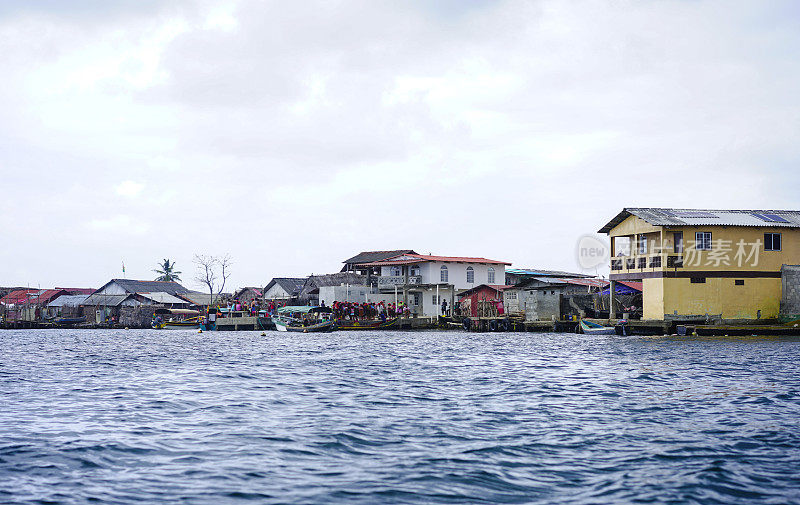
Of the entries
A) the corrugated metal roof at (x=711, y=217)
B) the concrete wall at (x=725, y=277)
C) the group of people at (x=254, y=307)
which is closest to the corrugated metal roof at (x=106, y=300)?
the group of people at (x=254, y=307)

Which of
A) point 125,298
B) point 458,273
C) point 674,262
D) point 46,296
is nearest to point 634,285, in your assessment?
point 674,262

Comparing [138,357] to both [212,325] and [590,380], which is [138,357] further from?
[212,325]

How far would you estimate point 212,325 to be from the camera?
220ft

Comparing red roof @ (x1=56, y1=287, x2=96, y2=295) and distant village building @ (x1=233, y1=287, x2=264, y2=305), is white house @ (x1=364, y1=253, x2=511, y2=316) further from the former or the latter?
red roof @ (x1=56, y1=287, x2=96, y2=295)

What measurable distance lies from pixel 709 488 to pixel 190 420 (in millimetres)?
9091

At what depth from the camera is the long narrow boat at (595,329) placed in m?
44.0

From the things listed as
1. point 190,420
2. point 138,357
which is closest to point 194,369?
point 138,357

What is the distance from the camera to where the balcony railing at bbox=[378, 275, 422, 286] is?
64.9 meters

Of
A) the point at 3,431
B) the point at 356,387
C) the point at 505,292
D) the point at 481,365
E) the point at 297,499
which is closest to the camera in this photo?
the point at 297,499

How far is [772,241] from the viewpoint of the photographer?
135 feet

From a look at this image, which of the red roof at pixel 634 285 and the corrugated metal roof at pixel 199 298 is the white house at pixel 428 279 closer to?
the red roof at pixel 634 285

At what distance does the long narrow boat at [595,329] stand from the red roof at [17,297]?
243 ft

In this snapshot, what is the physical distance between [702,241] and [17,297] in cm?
8520

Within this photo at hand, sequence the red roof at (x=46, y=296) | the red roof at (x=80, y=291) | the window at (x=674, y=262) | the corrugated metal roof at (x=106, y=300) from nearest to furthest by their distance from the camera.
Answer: the window at (x=674, y=262), the corrugated metal roof at (x=106, y=300), the red roof at (x=46, y=296), the red roof at (x=80, y=291)
